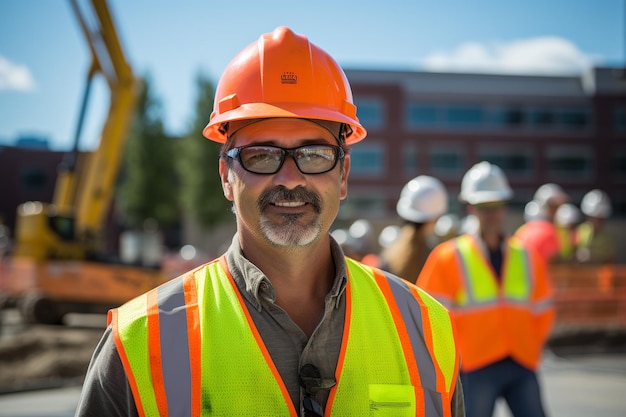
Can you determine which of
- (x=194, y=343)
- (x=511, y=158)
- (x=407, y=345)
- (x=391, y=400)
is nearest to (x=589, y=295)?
(x=407, y=345)

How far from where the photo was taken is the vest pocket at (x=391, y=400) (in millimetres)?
1886

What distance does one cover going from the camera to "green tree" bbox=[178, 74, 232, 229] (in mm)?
44969

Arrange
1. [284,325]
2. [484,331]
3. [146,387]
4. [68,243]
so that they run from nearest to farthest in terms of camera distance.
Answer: [146,387] < [284,325] < [484,331] < [68,243]

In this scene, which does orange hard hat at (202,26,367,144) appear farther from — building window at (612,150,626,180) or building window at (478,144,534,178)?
building window at (612,150,626,180)

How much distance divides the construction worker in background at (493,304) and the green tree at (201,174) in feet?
133

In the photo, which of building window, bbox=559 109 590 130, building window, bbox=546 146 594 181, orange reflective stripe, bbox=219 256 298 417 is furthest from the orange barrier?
building window, bbox=559 109 590 130

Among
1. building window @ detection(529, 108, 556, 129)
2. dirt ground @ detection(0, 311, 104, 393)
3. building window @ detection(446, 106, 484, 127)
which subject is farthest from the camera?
building window @ detection(529, 108, 556, 129)

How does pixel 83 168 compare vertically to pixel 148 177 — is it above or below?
below

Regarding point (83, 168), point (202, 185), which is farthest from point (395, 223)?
point (83, 168)

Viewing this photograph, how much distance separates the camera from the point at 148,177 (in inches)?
1784

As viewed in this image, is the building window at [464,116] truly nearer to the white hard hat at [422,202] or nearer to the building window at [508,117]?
the building window at [508,117]

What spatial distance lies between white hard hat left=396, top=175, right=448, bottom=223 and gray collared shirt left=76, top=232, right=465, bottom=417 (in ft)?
9.43

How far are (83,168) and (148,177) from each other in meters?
28.9

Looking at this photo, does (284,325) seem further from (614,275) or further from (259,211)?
(614,275)
